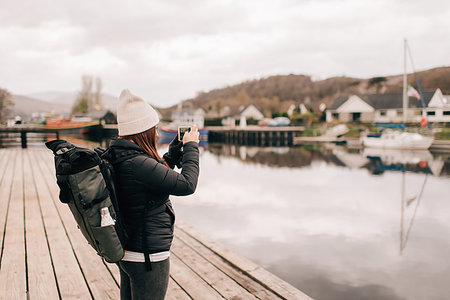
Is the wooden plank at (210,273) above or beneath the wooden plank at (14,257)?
beneath

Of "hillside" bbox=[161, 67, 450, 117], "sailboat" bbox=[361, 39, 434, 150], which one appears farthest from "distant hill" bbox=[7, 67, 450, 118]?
"sailboat" bbox=[361, 39, 434, 150]

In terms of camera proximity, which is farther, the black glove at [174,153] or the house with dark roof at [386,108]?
the house with dark roof at [386,108]

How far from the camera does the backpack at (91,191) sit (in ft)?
4.71

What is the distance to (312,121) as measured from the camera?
165ft

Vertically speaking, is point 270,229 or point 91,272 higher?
point 91,272

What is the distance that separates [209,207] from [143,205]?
27.6ft

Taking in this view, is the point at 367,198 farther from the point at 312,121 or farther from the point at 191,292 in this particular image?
the point at 312,121

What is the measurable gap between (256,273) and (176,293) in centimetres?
79

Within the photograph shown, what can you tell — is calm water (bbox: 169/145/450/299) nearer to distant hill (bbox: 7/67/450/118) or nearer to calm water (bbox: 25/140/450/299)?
calm water (bbox: 25/140/450/299)

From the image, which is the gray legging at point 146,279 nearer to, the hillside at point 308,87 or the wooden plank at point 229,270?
the wooden plank at point 229,270

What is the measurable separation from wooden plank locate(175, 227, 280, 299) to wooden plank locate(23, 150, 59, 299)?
140cm

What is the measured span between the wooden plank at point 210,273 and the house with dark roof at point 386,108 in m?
45.3

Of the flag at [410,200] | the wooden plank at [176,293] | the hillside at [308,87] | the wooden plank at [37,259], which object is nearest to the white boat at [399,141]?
the flag at [410,200]

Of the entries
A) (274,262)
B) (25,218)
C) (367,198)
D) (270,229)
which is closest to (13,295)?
(25,218)
